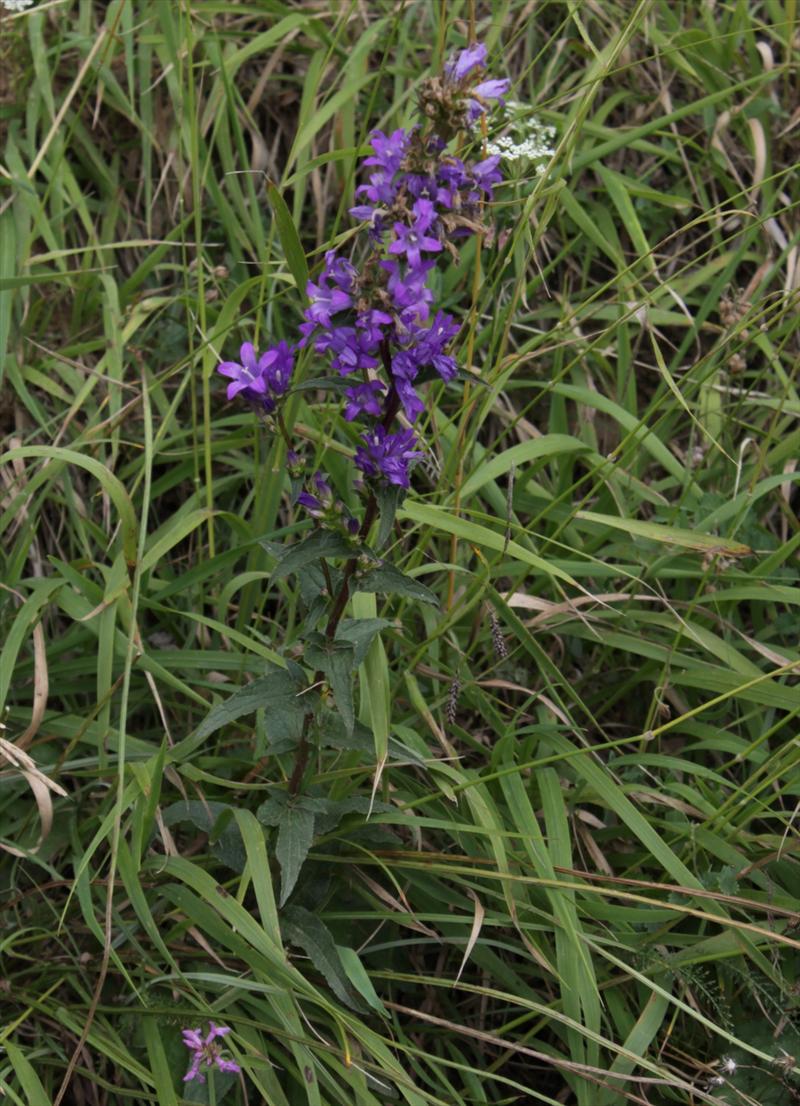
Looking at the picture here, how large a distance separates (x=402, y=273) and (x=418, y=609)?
938 millimetres

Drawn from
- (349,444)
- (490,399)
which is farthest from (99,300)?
(490,399)

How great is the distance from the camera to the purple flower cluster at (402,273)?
1.53 meters

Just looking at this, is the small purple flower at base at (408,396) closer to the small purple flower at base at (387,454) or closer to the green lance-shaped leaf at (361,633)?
the small purple flower at base at (387,454)

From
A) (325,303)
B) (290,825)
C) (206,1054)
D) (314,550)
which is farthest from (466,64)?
(206,1054)

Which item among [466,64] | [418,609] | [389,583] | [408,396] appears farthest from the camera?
[418,609]

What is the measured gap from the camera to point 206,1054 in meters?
1.83

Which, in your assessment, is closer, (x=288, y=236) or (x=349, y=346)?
(x=349, y=346)

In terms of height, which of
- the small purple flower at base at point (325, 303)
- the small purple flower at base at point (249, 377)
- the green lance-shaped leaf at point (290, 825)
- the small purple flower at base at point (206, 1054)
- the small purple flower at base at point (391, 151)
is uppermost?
the small purple flower at base at point (391, 151)

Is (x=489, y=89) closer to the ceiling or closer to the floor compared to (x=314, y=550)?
closer to the ceiling

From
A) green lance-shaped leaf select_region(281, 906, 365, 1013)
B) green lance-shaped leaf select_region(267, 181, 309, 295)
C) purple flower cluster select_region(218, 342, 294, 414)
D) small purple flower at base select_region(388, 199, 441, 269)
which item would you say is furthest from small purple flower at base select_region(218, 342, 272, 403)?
green lance-shaped leaf select_region(281, 906, 365, 1013)

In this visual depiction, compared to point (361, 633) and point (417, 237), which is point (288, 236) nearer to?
point (417, 237)

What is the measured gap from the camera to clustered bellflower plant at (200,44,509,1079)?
154cm

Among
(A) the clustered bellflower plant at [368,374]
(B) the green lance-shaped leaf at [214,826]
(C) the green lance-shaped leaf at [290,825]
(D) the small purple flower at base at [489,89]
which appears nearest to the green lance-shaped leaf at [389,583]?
(A) the clustered bellflower plant at [368,374]

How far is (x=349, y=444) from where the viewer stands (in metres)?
2.50
